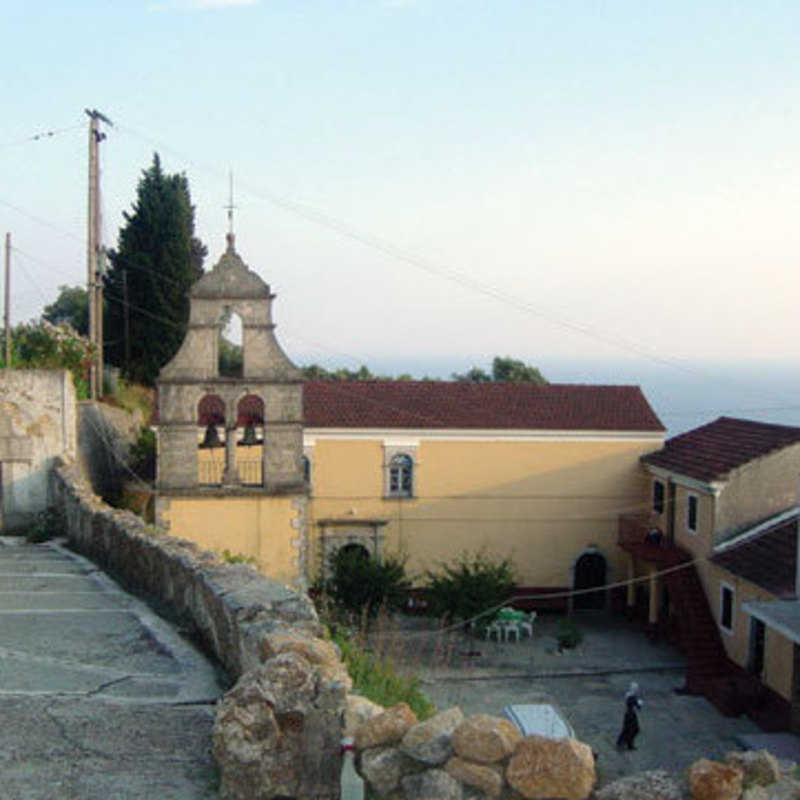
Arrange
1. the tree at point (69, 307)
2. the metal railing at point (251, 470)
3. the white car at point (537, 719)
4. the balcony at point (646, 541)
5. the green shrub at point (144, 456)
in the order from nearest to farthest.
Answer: the white car at point (537, 719) < the metal railing at point (251, 470) < the green shrub at point (144, 456) < the balcony at point (646, 541) < the tree at point (69, 307)

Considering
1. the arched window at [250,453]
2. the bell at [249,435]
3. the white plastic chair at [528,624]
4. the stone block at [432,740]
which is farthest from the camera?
the white plastic chair at [528,624]

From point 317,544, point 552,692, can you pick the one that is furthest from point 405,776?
point 317,544

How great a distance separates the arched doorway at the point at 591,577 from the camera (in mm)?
34562

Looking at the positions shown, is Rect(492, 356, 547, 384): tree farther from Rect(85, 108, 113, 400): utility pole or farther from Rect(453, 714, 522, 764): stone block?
Rect(453, 714, 522, 764): stone block

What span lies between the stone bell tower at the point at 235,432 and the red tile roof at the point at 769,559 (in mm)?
10681

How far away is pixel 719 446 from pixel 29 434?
1948 cm

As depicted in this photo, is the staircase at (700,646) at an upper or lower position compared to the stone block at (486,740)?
lower

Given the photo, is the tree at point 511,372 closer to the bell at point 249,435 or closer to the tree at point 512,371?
the tree at point 512,371

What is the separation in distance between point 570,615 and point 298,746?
94.5 ft

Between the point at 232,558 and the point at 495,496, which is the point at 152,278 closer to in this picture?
the point at 495,496

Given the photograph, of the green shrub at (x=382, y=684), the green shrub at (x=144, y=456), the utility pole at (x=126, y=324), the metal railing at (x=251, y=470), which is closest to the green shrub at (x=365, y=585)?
the metal railing at (x=251, y=470)

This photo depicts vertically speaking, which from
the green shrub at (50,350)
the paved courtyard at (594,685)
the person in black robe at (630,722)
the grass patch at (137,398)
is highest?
the green shrub at (50,350)

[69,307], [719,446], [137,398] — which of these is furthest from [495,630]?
[69,307]

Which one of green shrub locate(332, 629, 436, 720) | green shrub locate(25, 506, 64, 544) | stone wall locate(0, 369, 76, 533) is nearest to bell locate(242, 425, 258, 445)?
stone wall locate(0, 369, 76, 533)
